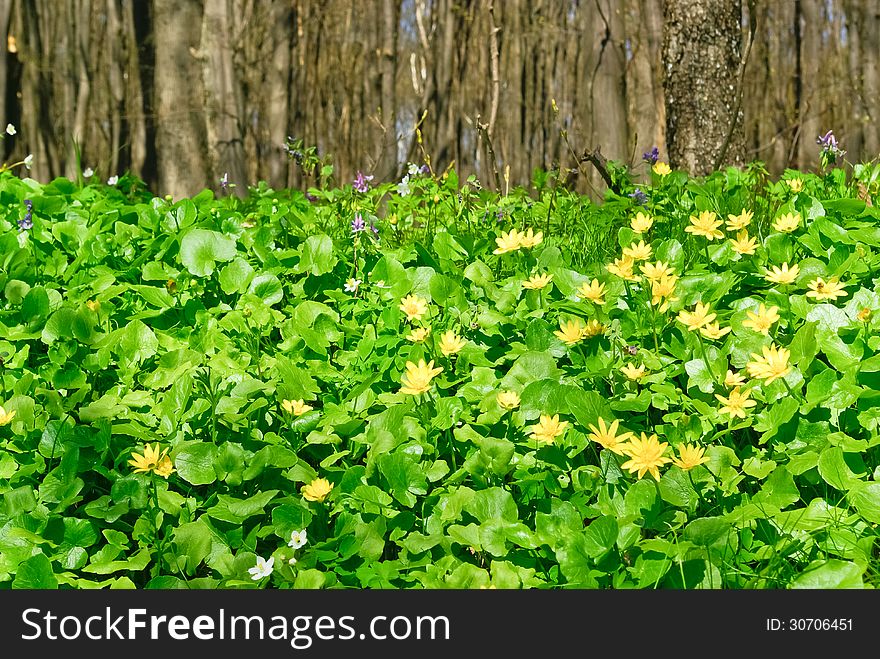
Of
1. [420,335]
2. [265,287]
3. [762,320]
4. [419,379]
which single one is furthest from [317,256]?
[762,320]

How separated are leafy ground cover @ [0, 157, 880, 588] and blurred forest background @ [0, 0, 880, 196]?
1.83 metres

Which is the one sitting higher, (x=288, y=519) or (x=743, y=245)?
(x=743, y=245)

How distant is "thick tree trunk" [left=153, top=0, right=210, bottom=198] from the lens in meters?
4.49

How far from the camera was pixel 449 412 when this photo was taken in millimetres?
2062

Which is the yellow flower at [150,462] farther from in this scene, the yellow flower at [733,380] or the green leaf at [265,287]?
the yellow flower at [733,380]

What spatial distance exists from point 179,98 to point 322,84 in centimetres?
119

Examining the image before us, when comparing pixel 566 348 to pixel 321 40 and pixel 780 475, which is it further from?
pixel 321 40

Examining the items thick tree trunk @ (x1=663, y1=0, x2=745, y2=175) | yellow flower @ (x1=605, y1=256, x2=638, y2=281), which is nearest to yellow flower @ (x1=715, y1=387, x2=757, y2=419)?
yellow flower @ (x1=605, y1=256, x2=638, y2=281)

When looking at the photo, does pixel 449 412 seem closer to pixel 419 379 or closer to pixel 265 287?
pixel 419 379

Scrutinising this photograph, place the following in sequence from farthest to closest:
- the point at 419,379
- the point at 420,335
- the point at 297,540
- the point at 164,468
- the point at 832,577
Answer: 1. the point at 420,335
2. the point at 419,379
3. the point at 164,468
4. the point at 297,540
5. the point at 832,577

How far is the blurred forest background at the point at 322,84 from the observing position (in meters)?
4.57

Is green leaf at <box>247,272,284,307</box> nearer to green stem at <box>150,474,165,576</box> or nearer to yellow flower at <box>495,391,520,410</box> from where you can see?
green stem at <box>150,474,165,576</box>

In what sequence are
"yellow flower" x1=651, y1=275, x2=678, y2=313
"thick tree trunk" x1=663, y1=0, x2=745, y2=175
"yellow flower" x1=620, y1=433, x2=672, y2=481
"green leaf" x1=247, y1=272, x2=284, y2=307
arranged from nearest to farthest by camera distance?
"yellow flower" x1=620, y1=433, x2=672, y2=481 → "yellow flower" x1=651, y1=275, x2=678, y2=313 → "green leaf" x1=247, y1=272, x2=284, y2=307 → "thick tree trunk" x1=663, y1=0, x2=745, y2=175

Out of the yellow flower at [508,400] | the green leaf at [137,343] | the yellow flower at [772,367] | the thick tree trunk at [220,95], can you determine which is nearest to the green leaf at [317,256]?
the green leaf at [137,343]
